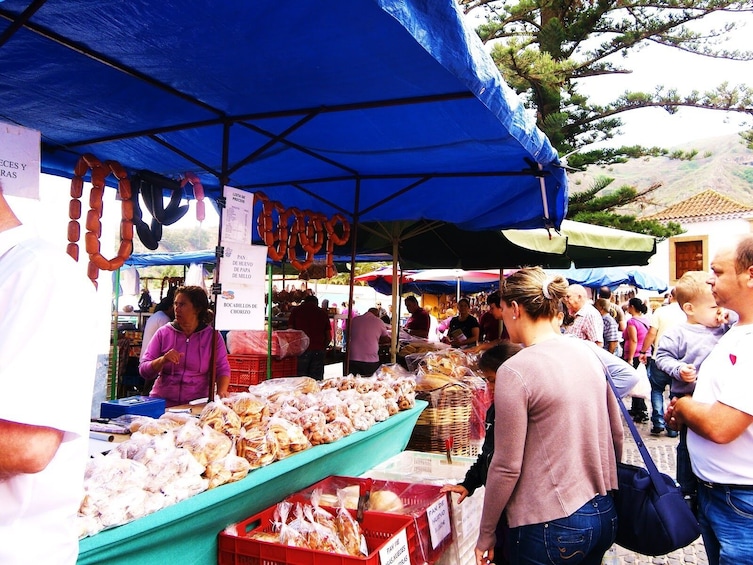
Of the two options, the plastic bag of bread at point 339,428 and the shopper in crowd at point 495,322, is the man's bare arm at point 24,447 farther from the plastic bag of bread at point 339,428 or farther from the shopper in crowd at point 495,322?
the shopper in crowd at point 495,322

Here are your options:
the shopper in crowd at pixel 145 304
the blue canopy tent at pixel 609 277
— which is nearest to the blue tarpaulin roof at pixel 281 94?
the shopper in crowd at pixel 145 304

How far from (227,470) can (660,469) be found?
5.44m

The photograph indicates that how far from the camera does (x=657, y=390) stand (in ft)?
23.6

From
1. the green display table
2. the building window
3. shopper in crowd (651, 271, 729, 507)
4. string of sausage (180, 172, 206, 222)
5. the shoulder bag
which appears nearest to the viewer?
the green display table

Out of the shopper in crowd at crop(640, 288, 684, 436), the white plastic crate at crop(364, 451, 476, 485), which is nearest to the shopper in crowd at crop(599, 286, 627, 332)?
the shopper in crowd at crop(640, 288, 684, 436)

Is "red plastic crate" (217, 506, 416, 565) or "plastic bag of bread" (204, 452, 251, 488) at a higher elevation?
"plastic bag of bread" (204, 452, 251, 488)

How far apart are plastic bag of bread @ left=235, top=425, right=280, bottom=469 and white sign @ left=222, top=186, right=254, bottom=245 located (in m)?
1.38

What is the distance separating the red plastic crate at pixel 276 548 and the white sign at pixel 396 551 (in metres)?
0.02

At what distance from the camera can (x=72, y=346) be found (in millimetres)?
1014

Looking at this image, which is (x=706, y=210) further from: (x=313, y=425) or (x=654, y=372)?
(x=313, y=425)

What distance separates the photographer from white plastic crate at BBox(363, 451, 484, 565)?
9.20 ft

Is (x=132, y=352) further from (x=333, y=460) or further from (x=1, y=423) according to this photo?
(x=1, y=423)

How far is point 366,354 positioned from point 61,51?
5.78m

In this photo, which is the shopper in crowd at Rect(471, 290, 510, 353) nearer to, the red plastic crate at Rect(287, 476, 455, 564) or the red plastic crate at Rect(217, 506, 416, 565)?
the red plastic crate at Rect(287, 476, 455, 564)
